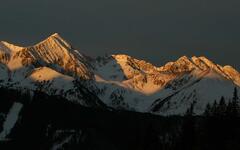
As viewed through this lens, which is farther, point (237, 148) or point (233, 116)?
point (233, 116)

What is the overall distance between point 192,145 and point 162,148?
15.9m

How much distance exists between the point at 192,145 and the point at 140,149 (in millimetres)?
11972

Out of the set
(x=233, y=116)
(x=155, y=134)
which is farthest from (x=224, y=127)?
(x=155, y=134)

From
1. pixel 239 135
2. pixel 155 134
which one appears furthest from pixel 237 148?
pixel 155 134

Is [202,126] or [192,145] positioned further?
[202,126]

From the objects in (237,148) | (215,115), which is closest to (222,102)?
(215,115)

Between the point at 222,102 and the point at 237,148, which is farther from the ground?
the point at 222,102

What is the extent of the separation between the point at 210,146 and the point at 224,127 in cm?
888

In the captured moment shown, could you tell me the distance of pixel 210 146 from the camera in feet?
498

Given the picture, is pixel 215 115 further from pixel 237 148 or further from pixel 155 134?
pixel 237 148

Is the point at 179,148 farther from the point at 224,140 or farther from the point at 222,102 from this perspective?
the point at 222,102

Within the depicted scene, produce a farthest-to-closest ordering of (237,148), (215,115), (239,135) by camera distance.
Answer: (215,115)
(239,135)
(237,148)

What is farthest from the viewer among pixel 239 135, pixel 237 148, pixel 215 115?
pixel 215 115

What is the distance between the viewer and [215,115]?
550 ft
